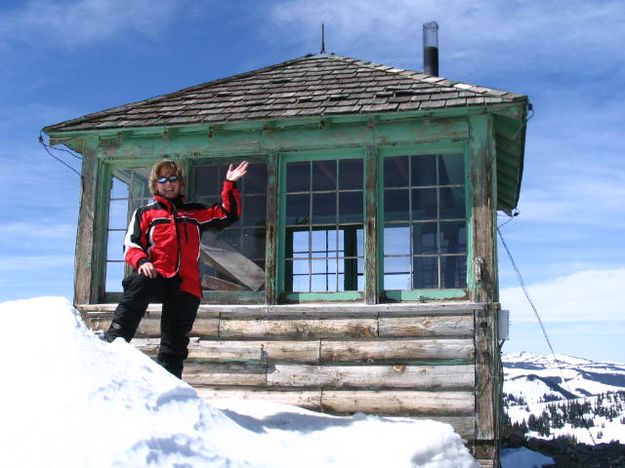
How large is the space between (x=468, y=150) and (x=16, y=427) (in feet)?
17.7

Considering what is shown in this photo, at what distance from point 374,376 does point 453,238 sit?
2.09 metres

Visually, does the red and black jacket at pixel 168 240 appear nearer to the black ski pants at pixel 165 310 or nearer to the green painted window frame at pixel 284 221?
the black ski pants at pixel 165 310

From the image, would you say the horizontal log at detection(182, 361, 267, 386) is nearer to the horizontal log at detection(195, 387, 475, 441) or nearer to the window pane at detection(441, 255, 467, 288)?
the horizontal log at detection(195, 387, 475, 441)

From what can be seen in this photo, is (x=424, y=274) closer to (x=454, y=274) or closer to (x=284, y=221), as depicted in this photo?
(x=454, y=274)

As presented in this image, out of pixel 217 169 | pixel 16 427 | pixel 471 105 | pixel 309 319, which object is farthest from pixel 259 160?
pixel 16 427

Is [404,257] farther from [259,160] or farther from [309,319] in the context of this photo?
[259,160]

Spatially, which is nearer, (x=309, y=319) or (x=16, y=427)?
(x=16, y=427)

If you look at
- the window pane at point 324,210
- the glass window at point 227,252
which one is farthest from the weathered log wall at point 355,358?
the window pane at point 324,210

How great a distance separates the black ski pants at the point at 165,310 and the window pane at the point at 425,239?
3817 millimetres

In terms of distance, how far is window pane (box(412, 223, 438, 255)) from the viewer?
8.88 metres

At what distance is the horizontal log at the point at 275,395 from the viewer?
730 centimetres

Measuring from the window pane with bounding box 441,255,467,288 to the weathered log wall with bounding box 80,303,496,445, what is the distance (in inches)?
24.8

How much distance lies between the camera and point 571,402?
66562 mm

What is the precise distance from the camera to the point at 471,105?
731 centimetres
